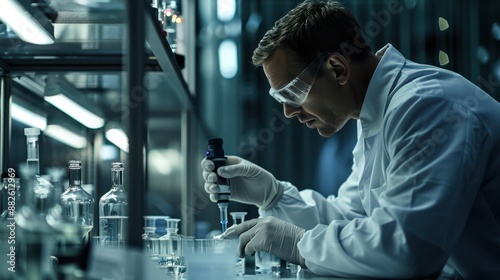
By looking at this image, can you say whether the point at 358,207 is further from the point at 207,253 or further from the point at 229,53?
the point at 229,53

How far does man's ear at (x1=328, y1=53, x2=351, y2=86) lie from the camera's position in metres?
1.79

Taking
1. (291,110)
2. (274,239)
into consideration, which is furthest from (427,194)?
(291,110)

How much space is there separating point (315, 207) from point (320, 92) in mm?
582

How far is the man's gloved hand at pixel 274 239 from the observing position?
1674 millimetres

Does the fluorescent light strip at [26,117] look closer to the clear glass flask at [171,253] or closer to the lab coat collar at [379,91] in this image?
the clear glass flask at [171,253]

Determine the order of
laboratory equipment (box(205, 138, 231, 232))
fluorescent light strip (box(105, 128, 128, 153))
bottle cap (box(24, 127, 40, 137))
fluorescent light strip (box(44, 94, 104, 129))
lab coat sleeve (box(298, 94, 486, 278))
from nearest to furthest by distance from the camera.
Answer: lab coat sleeve (box(298, 94, 486, 278))
bottle cap (box(24, 127, 40, 137))
laboratory equipment (box(205, 138, 231, 232))
fluorescent light strip (box(44, 94, 104, 129))
fluorescent light strip (box(105, 128, 128, 153))

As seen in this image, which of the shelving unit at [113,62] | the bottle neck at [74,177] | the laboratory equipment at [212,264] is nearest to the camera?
the shelving unit at [113,62]

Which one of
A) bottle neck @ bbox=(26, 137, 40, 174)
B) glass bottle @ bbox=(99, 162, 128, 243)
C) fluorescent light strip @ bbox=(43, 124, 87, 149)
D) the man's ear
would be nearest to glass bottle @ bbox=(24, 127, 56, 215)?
bottle neck @ bbox=(26, 137, 40, 174)

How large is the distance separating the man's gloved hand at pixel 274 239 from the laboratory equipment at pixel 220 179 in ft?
0.72

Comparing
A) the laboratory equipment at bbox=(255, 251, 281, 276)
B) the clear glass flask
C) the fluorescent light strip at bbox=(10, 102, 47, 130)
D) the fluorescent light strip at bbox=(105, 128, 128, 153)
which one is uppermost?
the fluorescent light strip at bbox=(10, 102, 47, 130)

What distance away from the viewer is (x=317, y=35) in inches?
70.7

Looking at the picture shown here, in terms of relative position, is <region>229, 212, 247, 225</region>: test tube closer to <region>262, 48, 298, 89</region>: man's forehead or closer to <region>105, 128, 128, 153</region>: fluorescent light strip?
<region>262, 48, 298, 89</region>: man's forehead

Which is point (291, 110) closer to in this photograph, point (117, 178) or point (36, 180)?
point (117, 178)

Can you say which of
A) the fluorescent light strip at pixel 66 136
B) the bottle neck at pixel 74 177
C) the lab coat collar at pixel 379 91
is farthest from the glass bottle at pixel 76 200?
the fluorescent light strip at pixel 66 136
